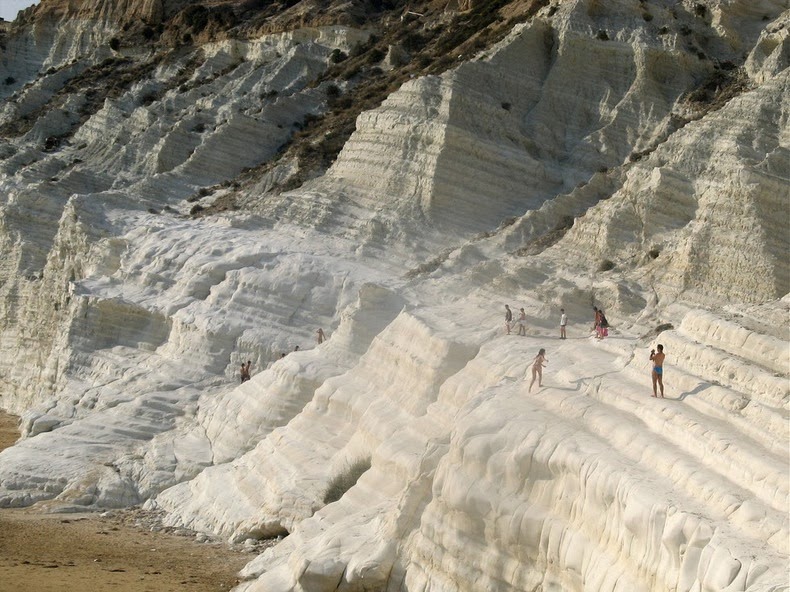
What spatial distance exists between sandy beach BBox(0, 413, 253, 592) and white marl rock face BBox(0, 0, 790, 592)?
0.79m

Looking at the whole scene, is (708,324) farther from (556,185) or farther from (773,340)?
(556,185)

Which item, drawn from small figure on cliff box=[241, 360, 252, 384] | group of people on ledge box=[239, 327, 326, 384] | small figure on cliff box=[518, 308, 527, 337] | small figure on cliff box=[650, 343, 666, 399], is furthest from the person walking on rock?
small figure on cliff box=[241, 360, 252, 384]

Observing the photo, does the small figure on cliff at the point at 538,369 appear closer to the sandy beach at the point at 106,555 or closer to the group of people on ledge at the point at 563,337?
the group of people on ledge at the point at 563,337

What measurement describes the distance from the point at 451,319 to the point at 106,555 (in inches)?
317

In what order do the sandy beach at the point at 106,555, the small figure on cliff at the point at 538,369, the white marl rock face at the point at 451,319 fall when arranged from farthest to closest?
the sandy beach at the point at 106,555 < the small figure on cliff at the point at 538,369 < the white marl rock face at the point at 451,319

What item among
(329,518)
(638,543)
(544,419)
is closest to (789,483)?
(638,543)

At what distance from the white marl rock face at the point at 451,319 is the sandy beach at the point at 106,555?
2.58 feet

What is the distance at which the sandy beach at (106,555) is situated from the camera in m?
22.1

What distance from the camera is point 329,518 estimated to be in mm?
22078

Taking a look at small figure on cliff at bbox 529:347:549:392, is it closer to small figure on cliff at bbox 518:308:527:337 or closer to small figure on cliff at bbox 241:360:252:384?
small figure on cliff at bbox 518:308:527:337

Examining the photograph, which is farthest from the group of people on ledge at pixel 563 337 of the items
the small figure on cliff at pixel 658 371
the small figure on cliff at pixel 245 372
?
the small figure on cliff at pixel 245 372

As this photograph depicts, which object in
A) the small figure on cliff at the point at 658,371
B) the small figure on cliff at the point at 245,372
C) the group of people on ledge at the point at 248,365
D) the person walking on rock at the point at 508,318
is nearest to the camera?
the small figure on cliff at the point at 658,371

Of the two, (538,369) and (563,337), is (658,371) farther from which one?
(563,337)

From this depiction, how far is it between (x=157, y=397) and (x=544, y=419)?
1632 centimetres
